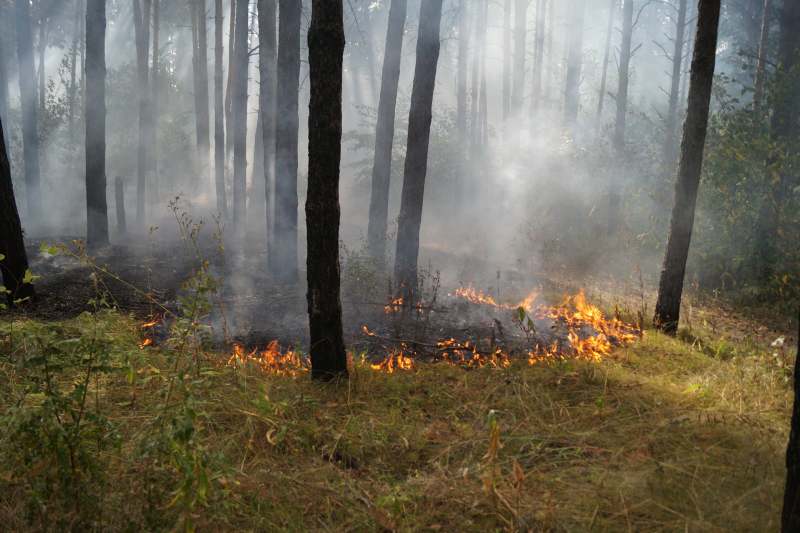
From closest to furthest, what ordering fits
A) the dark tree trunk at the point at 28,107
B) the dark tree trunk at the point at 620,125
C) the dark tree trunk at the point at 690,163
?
the dark tree trunk at the point at 690,163 < the dark tree trunk at the point at 620,125 < the dark tree trunk at the point at 28,107

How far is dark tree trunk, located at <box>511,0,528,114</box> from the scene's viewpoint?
92.8ft

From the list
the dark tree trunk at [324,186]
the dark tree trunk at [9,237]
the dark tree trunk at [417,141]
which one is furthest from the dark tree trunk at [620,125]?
the dark tree trunk at [9,237]

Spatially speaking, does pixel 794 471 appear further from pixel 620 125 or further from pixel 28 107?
pixel 28 107

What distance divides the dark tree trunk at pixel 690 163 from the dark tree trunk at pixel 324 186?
17.5ft

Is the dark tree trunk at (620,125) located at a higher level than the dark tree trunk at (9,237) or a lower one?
higher

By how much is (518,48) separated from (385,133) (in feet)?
62.1

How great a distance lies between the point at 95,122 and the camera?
48.8ft

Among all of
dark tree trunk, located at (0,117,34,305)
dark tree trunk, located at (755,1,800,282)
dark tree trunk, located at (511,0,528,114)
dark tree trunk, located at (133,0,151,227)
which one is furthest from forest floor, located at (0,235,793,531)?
dark tree trunk, located at (511,0,528,114)

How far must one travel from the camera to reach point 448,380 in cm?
605

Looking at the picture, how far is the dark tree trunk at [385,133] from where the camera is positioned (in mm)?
13484

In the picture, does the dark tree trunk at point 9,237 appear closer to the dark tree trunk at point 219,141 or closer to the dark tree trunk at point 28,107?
the dark tree trunk at point 219,141

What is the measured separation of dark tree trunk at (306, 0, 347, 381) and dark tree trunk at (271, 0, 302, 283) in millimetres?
6696

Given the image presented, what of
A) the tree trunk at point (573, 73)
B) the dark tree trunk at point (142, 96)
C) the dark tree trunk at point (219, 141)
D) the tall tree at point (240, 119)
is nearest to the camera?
the tall tree at point (240, 119)

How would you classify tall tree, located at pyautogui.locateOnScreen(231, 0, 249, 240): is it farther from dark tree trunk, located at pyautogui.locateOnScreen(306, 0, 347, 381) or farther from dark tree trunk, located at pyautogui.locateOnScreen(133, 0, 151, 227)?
dark tree trunk, located at pyautogui.locateOnScreen(306, 0, 347, 381)
